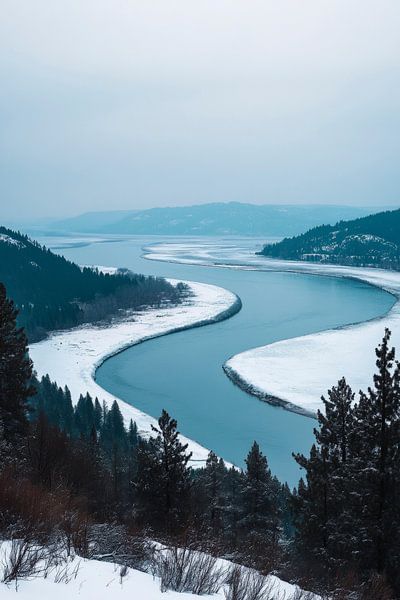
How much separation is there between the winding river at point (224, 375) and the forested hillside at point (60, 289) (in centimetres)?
1685

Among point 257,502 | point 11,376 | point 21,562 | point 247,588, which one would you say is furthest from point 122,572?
point 257,502

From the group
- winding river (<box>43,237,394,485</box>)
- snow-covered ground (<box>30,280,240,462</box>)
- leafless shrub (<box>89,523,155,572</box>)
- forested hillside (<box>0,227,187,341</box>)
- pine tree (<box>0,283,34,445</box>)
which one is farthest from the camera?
forested hillside (<box>0,227,187,341</box>)

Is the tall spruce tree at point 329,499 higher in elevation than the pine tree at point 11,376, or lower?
lower

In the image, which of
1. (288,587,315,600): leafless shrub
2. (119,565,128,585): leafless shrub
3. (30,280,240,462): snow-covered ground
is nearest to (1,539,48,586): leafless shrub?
(119,565,128,585): leafless shrub

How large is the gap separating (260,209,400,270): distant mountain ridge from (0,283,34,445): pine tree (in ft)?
423

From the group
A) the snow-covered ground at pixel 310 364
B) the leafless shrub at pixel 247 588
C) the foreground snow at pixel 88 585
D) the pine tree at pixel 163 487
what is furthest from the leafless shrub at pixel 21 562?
the snow-covered ground at pixel 310 364

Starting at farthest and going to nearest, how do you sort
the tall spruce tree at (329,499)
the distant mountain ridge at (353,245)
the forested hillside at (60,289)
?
the distant mountain ridge at (353,245) → the forested hillside at (60,289) → the tall spruce tree at (329,499)

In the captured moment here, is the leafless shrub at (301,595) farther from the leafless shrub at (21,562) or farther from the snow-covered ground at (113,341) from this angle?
the snow-covered ground at (113,341)

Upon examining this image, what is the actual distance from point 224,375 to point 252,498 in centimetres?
2787

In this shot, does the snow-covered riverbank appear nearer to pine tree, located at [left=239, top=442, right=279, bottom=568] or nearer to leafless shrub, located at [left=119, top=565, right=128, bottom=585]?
pine tree, located at [left=239, top=442, right=279, bottom=568]

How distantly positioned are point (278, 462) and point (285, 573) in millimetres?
20846

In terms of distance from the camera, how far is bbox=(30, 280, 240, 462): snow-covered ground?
3868 centimetres

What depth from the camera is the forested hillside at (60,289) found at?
7381 centimetres

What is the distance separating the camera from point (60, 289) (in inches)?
3595
